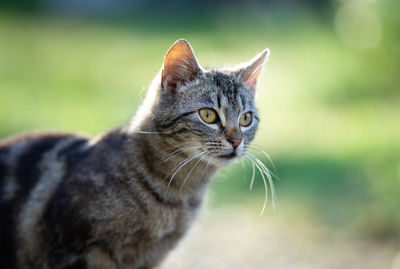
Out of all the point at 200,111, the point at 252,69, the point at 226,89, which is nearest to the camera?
the point at 200,111

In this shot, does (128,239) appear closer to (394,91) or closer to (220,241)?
(220,241)

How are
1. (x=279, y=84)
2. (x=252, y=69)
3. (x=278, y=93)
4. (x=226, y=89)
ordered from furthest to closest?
(x=279, y=84)
(x=278, y=93)
(x=252, y=69)
(x=226, y=89)

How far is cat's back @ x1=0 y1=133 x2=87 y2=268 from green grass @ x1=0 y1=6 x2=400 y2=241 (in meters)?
0.54

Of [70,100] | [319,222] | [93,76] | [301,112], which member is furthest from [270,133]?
[93,76]

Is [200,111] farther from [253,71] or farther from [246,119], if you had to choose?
[253,71]

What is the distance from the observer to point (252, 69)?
8.61 ft

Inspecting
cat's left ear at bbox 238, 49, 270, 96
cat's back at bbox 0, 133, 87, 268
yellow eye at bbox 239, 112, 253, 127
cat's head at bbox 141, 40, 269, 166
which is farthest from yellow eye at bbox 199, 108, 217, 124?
cat's back at bbox 0, 133, 87, 268

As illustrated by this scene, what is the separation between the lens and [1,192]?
98.8 inches

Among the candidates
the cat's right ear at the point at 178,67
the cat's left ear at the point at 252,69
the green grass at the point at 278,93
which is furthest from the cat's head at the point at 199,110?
the green grass at the point at 278,93

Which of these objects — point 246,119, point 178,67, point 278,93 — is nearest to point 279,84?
point 278,93

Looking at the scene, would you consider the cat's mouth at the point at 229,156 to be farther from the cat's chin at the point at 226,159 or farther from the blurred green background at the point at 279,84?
the blurred green background at the point at 279,84

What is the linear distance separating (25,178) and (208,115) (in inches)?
41.2

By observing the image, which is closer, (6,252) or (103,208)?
(103,208)

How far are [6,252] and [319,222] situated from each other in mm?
2485
